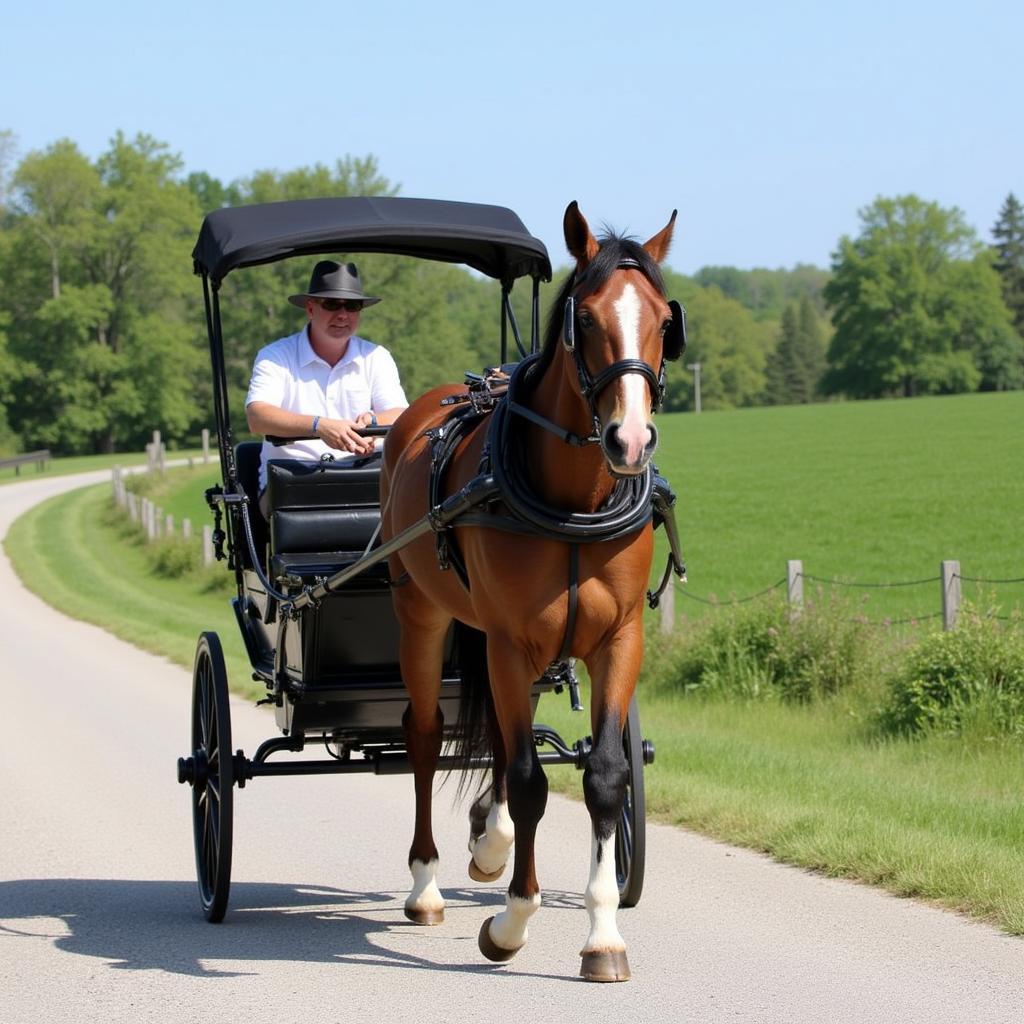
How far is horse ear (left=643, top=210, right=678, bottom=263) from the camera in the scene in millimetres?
5219

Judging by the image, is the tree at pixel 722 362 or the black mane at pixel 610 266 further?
the tree at pixel 722 362

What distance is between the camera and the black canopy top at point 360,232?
7285 millimetres

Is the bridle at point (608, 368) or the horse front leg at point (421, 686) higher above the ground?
the bridle at point (608, 368)

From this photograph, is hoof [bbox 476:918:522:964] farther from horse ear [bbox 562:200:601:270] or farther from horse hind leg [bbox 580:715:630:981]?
horse ear [bbox 562:200:601:270]

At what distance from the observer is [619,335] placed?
4797mm

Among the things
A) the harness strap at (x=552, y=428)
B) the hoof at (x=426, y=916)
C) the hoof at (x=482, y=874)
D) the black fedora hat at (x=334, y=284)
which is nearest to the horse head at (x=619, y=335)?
the harness strap at (x=552, y=428)

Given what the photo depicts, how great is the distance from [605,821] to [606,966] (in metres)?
0.45

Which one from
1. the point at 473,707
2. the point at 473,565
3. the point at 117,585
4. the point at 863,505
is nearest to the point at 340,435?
the point at 473,707

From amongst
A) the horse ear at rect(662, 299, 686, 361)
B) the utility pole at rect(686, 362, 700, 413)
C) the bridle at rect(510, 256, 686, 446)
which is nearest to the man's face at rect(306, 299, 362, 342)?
the bridle at rect(510, 256, 686, 446)

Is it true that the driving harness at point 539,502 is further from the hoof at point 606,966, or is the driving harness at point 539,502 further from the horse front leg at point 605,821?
the hoof at point 606,966

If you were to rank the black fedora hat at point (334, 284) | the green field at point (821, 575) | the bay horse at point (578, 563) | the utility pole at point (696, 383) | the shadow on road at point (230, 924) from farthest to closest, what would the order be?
the utility pole at point (696, 383) → the black fedora hat at point (334, 284) → the green field at point (821, 575) → the shadow on road at point (230, 924) → the bay horse at point (578, 563)

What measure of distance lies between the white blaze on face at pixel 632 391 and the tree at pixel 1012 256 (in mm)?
123652

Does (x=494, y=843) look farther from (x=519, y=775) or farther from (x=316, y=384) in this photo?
(x=316, y=384)

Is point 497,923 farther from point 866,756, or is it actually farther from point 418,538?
point 866,756
